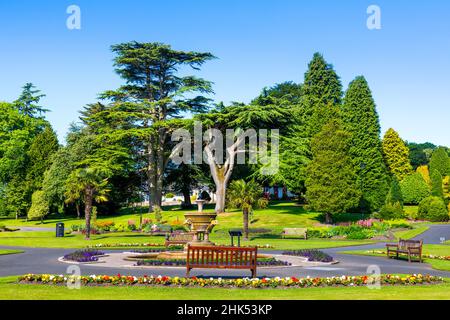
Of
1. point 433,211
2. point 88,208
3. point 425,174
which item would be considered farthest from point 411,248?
point 425,174

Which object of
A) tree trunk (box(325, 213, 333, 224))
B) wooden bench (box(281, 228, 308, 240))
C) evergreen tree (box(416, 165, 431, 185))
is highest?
evergreen tree (box(416, 165, 431, 185))

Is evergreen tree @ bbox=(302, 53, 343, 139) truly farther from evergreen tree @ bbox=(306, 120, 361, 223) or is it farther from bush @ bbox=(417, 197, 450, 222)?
bush @ bbox=(417, 197, 450, 222)

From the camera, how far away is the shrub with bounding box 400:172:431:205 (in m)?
67.6

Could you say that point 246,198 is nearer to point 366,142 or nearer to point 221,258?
point 221,258

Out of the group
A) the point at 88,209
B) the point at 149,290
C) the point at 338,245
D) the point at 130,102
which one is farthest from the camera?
the point at 130,102

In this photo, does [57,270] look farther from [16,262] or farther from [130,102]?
[130,102]

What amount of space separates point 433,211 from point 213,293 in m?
50.9

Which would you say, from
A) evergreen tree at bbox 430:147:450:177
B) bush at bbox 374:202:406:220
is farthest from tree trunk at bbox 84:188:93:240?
evergreen tree at bbox 430:147:450:177

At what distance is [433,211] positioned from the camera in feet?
187

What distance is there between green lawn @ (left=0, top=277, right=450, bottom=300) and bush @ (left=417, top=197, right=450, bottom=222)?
1842 inches

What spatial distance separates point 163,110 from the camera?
200 ft
